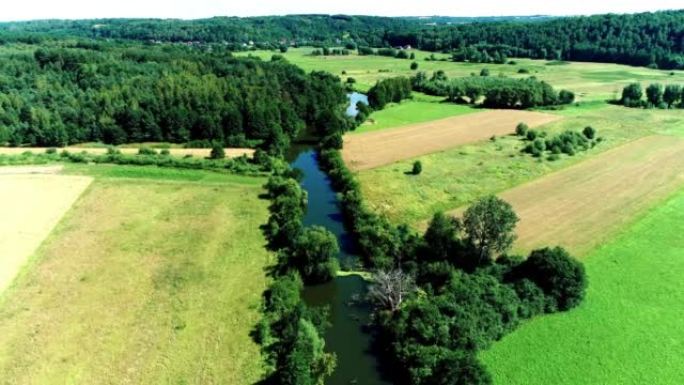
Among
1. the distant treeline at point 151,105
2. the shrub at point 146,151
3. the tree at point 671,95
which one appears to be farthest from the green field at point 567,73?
the shrub at point 146,151

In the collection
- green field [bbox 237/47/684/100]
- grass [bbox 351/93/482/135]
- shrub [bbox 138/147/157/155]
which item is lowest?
shrub [bbox 138/147/157/155]

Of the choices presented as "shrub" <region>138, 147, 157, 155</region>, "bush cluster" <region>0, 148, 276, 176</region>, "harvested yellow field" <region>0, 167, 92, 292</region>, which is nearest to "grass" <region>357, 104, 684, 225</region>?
"bush cluster" <region>0, 148, 276, 176</region>

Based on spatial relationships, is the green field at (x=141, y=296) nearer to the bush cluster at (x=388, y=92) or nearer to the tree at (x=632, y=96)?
the bush cluster at (x=388, y=92)

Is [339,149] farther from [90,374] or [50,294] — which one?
[90,374]

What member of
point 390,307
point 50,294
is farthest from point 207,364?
point 50,294

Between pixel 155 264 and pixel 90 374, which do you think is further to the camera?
pixel 155 264

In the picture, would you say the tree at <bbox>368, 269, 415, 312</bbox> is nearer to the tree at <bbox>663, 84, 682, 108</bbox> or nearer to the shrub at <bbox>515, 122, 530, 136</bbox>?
the shrub at <bbox>515, 122, 530, 136</bbox>

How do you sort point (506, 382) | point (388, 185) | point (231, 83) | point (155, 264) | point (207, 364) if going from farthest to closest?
1. point (231, 83)
2. point (388, 185)
3. point (155, 264)
4. point (207, 364)
5. point (506, 382)
